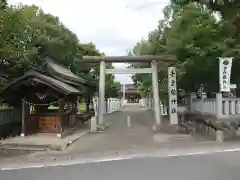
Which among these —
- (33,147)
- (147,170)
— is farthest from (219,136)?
(33,147)

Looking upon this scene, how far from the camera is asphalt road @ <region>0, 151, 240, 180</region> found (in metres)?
8.89

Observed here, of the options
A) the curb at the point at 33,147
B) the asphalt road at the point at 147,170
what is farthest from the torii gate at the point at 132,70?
the asphalt road at the point at 147,170

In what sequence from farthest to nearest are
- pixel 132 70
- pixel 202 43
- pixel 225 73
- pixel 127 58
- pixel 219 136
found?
pixel 132 70
pixel 127 58
pixel 202 43
pixel 225 73
pixel 219 136

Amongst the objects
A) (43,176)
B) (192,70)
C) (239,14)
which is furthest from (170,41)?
(43,176)

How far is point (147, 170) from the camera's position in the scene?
32.2ft

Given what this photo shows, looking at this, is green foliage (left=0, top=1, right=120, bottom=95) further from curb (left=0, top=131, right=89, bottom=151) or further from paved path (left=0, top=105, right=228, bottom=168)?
paved path (left=0, top=105, right=228, bottom=168)

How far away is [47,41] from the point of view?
21.6m

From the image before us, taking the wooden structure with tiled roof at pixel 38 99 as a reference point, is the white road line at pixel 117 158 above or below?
below

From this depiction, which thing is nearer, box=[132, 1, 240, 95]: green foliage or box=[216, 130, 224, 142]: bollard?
box=[216, 130, 224, 142]: bollard

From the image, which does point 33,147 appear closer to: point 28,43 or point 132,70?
point 28,43

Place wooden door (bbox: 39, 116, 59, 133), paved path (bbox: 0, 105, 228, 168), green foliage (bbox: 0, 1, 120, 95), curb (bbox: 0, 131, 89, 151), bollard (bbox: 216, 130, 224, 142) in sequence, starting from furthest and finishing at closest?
wooden door (bbox: 39, 116, 59, 133), bollard (bbox: 216, 130, 224, 142), curb (bbox: 0, 131, 89, 151), green foliage (bbox: 0, 1, 120, 95), paved path (bbox: 0, 105, 228, 168)

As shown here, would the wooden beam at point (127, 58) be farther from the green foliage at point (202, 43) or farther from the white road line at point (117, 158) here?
the white road line at point (117, 158)

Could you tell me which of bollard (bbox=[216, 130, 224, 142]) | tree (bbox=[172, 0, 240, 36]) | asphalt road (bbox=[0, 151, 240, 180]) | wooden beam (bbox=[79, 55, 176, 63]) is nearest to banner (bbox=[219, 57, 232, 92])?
bollard (bbox=[216, 130, 224, 142])

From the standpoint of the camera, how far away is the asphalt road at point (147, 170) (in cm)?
889
